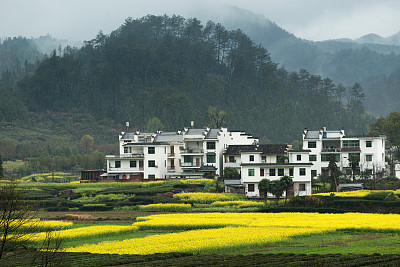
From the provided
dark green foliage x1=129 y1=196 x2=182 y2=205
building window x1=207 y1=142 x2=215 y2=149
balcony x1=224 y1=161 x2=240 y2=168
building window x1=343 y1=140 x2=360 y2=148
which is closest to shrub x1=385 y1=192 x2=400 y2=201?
dark green foliage x1=129 y1=196 x2=182 y2=205

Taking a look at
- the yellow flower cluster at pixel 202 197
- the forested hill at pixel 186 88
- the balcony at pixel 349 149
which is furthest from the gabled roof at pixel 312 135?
the forested hill at pixel 186 88

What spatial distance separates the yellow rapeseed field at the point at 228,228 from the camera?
40250 millimetres

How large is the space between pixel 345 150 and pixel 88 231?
4902 centimetres

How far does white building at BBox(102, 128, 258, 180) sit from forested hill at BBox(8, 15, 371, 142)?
167 feet

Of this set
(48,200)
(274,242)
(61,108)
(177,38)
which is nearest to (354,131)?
(177,38)

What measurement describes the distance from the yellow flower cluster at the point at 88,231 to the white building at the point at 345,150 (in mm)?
43037

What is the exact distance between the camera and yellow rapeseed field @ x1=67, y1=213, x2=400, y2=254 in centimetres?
4025

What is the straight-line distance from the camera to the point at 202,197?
6969 cm

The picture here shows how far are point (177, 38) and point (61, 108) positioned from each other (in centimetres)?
4911

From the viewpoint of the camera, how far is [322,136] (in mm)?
91000

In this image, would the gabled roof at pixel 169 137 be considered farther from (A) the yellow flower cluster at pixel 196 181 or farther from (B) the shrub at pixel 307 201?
(B) the shrub at pixel 307 201

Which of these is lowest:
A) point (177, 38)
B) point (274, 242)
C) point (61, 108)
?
point (274, 242)

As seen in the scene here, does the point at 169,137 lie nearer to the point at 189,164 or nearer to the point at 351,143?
the point at 189,164

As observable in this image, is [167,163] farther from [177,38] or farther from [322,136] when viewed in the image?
[177,38]
